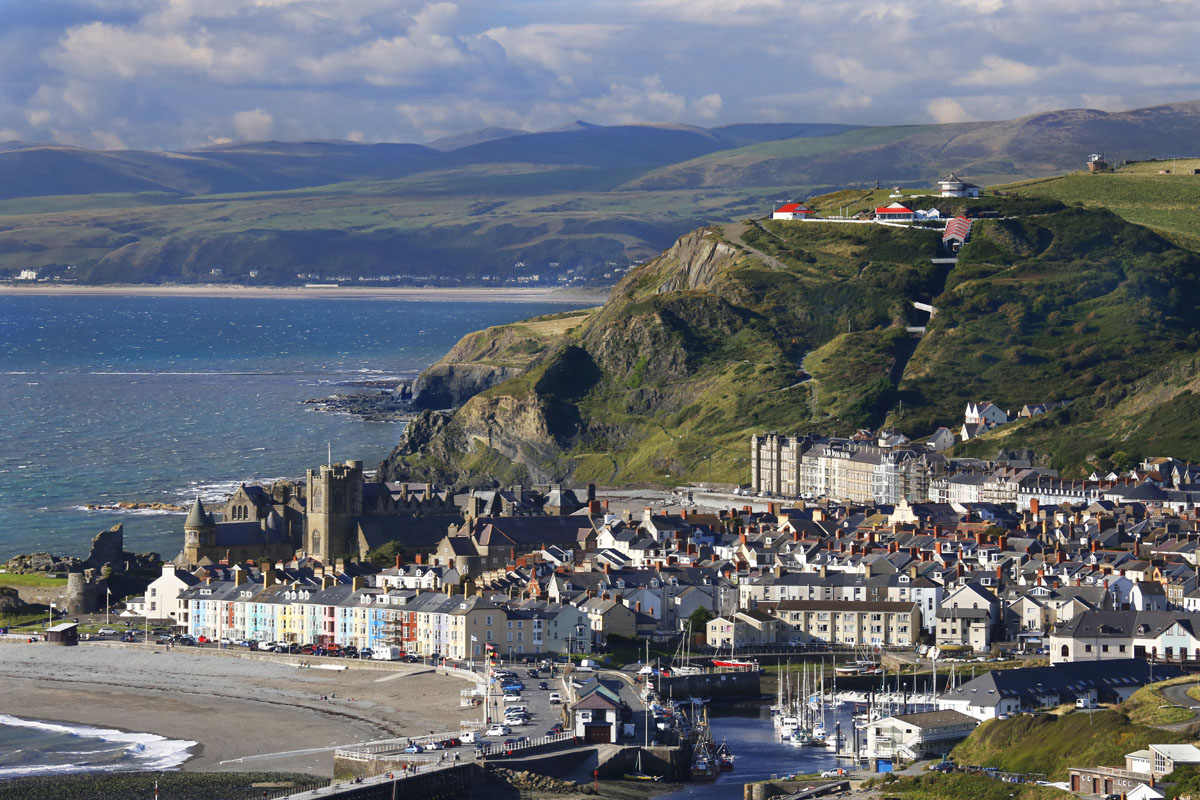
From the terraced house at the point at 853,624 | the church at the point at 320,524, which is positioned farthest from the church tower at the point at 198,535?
the terraced house at the point at 853,624

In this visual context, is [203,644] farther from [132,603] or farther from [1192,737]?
[1192,737]

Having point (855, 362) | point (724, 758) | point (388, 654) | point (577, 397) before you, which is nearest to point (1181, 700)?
point (724, 758)

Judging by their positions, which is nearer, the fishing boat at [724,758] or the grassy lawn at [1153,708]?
the grassy lawn at [1153,708]

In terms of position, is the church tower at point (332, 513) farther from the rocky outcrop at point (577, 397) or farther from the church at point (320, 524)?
the rocky outcrop at point (577, 397)

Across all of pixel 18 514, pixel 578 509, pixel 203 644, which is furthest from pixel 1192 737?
pixel 18 514

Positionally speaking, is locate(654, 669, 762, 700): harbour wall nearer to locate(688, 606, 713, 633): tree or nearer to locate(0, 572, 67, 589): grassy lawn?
locate(688, 606, 713, 633): tree

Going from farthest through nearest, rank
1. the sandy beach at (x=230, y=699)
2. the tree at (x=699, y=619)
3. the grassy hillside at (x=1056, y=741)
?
the tree at (x=699, y=619), the sandy beach at (x=230, y=699), the grassy hillside at (x=1056, y=741)
